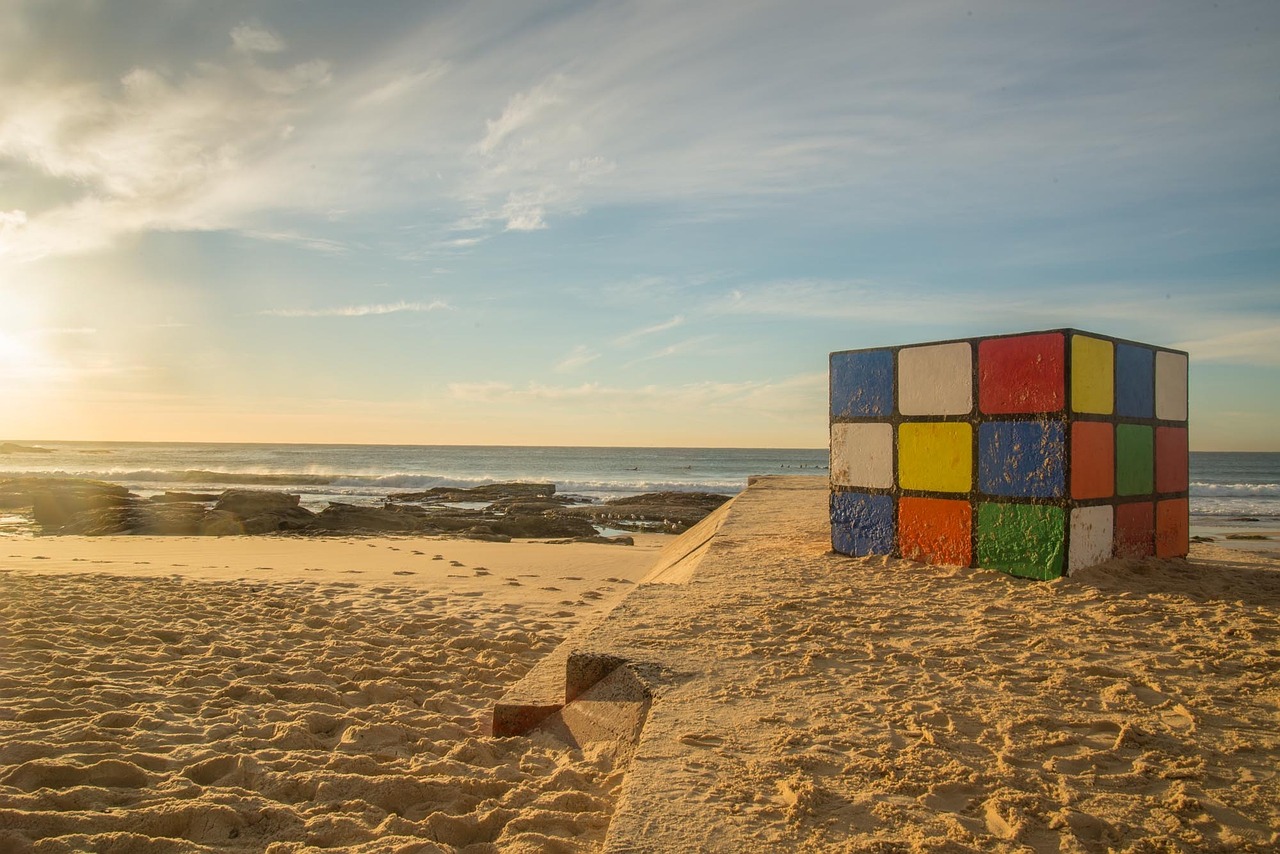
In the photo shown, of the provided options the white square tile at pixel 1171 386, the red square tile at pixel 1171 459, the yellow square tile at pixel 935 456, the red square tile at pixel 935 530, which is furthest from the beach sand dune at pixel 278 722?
the white square tile at pixel 1171 386

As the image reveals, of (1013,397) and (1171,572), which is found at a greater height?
(1013,397)

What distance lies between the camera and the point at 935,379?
5426 mm

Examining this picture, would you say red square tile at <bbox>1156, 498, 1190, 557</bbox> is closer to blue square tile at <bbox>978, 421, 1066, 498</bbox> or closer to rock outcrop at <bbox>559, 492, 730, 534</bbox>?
blue square tile at <bbox>978, 421, 1066, 498</bbox>

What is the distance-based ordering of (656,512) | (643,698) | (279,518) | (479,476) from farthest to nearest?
1. (479,476)
2. (656,512)
3. (279,518)
4. (643,698)

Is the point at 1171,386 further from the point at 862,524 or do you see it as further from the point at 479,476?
the point at 479,476

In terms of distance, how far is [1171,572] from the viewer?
509cm

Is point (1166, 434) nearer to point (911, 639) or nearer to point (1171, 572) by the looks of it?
point (1171, 572)

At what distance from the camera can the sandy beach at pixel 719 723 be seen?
1963mm

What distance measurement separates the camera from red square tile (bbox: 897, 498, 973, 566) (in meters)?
5.28

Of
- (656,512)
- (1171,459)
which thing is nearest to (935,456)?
(1171,459)

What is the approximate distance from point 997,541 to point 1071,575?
1.56ft

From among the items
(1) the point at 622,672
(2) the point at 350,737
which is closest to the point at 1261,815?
(1) the point at 622,672

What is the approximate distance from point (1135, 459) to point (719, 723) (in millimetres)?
4377

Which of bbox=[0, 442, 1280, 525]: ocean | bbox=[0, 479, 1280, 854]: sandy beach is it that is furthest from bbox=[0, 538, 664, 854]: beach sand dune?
bbox=[0, 442, 1280, 525]: ocean
